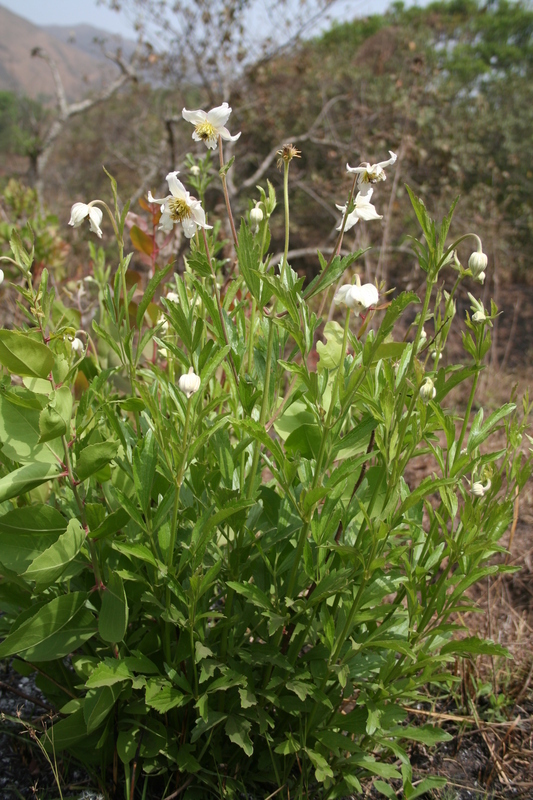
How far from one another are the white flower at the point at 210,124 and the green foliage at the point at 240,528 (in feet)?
0.54

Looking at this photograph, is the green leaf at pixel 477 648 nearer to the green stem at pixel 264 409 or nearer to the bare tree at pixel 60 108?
the green stem at pixel 264 409

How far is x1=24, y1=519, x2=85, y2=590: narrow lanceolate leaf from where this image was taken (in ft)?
3.06

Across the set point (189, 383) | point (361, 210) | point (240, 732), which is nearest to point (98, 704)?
point (240, 732)

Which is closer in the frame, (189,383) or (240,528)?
(189,383)

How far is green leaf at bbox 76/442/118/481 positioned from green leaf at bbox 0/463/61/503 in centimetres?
5

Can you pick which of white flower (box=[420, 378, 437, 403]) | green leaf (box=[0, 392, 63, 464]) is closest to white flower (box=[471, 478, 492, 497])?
white flower (box=[420, 378, 437, 403])

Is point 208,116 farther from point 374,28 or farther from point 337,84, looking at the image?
point 374,28

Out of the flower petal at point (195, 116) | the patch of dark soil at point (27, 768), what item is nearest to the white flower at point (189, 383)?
the flower petal at point (195, 116)

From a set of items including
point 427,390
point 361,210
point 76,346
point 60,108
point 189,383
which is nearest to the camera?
point 189,383

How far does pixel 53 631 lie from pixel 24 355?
0.46 m

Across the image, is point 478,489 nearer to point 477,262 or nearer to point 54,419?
point 477,262

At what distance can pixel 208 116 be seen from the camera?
107 centimetres

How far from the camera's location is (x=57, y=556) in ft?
3.12

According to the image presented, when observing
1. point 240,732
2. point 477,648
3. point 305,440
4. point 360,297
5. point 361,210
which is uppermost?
point 361,210
